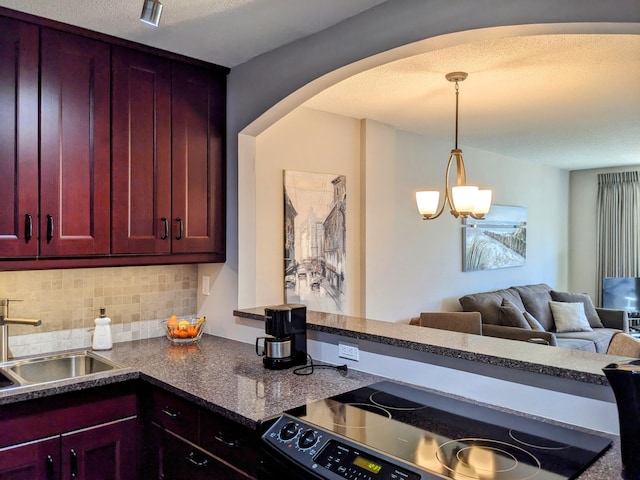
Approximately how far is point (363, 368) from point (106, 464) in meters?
1.16

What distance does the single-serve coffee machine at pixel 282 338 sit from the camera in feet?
7.02

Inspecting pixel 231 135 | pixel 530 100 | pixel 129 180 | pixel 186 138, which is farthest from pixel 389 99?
pixel 129 180

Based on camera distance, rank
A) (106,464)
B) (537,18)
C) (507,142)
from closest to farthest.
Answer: (537,18)
(106,464)
(507,142)

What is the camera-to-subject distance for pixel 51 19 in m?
2.15

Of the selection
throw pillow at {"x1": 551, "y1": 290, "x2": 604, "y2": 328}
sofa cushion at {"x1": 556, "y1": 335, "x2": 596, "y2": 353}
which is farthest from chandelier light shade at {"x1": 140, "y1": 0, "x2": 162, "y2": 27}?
throw pillow at {"x1": 551, "y1": 290, "x2": 604, "y2": 328}

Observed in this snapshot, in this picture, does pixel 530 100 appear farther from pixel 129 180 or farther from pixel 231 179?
pixel 129 180

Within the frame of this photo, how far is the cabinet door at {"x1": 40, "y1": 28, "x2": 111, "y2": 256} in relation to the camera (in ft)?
7.14

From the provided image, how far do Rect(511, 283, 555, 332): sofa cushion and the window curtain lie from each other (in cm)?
156

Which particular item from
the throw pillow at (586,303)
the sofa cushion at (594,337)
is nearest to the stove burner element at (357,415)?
the sofa cushion at (594,337)

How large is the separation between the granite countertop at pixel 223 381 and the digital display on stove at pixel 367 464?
0.39 meters

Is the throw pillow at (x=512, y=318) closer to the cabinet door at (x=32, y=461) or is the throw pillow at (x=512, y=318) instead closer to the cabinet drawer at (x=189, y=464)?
the cabinet drawer at (x=189, y=464)

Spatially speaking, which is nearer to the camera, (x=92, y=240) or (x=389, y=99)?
(x=92, y=240)

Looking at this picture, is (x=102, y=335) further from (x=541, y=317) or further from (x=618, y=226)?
(x=618, y=226)

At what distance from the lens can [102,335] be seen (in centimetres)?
250
